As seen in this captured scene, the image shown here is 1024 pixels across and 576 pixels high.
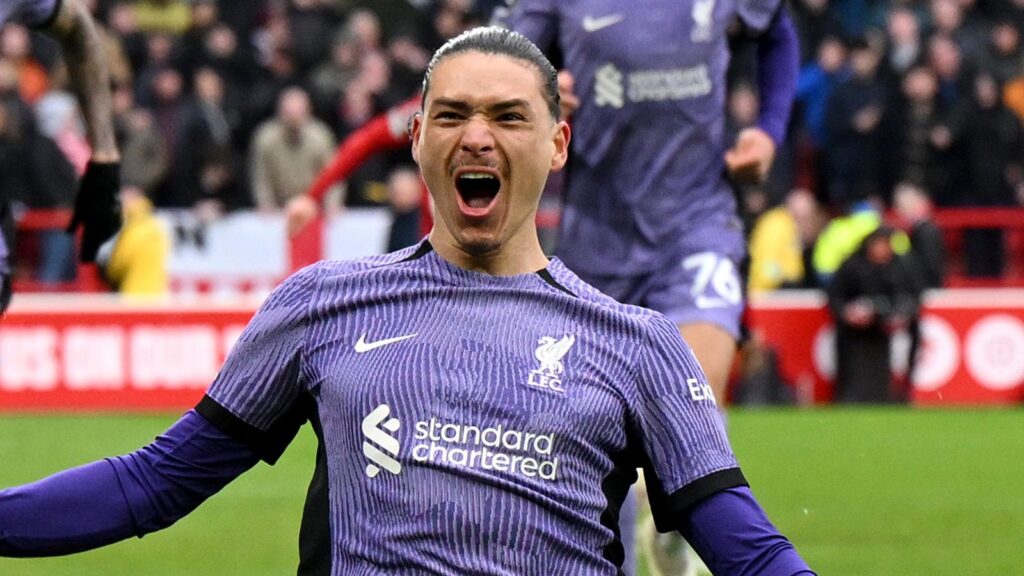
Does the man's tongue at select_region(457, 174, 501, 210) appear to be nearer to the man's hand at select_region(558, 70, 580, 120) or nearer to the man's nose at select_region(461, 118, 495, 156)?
the man's nose at select_region(461, 118, 495, 156)

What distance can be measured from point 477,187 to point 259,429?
1.89 ft

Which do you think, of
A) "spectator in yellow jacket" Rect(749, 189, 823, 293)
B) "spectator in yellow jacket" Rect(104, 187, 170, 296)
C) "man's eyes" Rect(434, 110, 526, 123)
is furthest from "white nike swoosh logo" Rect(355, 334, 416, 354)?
"spectator in yellow jacket" Rect(749, 189, 823, 293)

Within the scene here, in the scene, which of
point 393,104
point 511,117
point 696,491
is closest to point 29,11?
point 511,117

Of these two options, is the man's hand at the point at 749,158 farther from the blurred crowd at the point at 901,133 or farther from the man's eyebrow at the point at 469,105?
the blurred crowd at the point at 901,133

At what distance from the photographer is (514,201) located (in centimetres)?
373

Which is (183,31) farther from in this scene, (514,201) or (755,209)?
(514,201)

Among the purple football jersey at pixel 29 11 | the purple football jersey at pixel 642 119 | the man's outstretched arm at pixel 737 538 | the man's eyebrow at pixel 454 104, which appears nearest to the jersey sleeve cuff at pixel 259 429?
the man's eyebrow at pixel 454 104

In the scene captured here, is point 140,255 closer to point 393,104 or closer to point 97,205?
point 393,104

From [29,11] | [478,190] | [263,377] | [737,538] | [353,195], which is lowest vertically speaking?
[353,195]

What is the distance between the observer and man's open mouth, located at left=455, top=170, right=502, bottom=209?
12.0ft

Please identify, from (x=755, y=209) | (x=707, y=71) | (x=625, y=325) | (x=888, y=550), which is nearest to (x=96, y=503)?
(x=625, y=325)

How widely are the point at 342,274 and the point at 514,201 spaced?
35cm

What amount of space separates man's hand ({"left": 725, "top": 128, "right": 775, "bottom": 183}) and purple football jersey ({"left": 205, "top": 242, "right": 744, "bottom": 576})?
302 cm

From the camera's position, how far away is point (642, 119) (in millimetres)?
6852
